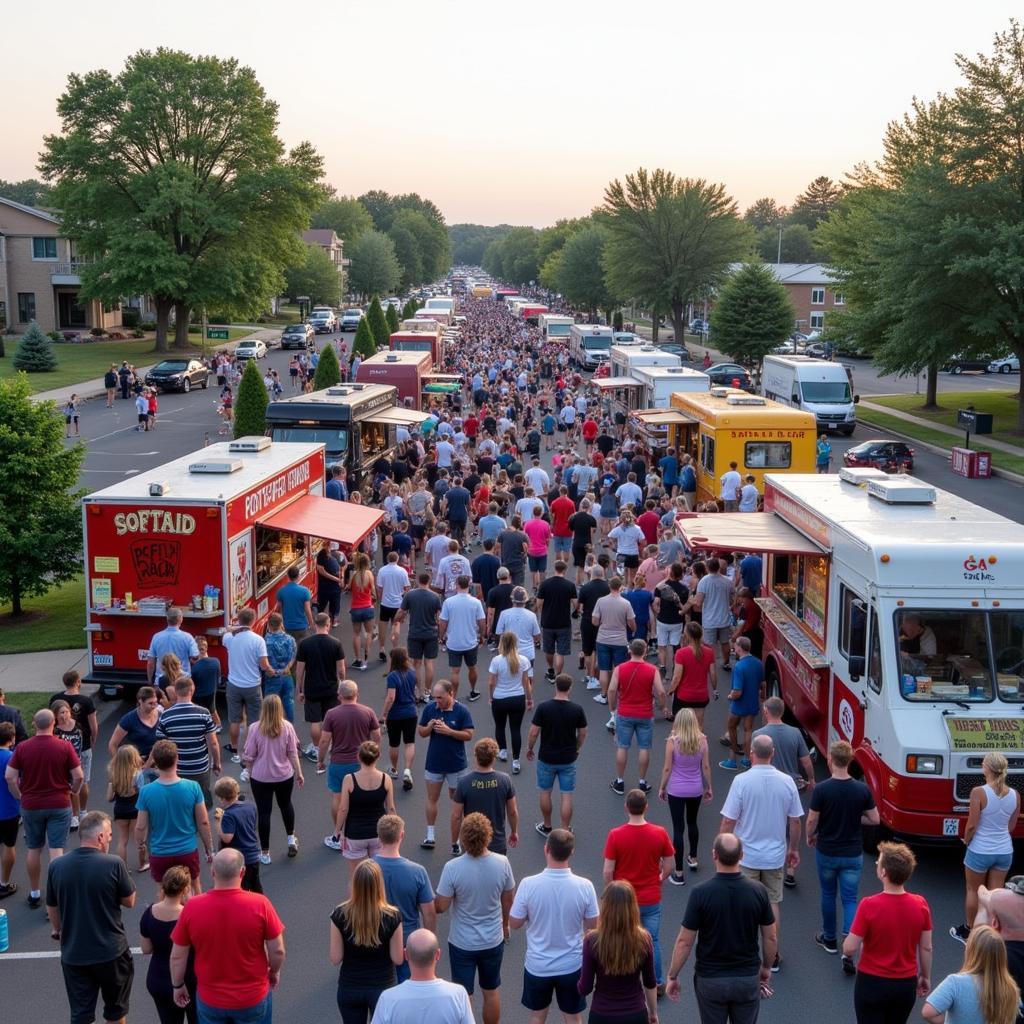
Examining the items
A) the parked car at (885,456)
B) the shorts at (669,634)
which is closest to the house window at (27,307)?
the parked car at (885,456)

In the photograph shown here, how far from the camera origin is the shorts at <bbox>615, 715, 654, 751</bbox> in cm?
1138

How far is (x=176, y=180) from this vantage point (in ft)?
207

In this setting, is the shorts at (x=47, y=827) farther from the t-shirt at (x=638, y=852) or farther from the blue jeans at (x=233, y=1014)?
the t-shirt at (x=638, y=852)

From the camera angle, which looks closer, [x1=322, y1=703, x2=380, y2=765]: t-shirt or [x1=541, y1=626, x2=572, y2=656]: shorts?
[x1=322, y1=703, x2=380, y2=765]: t-shirt

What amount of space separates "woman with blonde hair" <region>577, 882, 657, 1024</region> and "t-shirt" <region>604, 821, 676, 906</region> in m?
1.20

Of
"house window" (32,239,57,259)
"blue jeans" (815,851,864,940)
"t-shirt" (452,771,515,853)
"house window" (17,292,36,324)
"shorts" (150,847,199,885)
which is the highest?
"house window" (32,239,57,259)

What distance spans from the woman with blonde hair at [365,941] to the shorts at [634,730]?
5.09 metres

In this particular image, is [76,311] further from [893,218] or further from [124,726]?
[124,726]

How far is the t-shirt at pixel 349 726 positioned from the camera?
399 inches

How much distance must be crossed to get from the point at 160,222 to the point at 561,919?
63798mm

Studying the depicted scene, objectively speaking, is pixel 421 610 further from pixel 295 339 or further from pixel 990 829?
pixel 295 339

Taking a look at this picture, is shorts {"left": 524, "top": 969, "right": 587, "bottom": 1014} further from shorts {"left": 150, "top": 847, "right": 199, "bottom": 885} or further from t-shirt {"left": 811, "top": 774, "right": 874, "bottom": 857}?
shorts {"left": 150, "top": 847, "right": 199, "bottom": 885}

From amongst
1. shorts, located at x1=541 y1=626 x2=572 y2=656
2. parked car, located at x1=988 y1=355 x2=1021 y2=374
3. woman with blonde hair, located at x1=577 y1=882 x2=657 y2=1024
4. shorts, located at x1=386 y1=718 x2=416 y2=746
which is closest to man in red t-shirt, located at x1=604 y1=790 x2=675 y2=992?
woman with blonde hair, located at x1=577 y1=882 x2=657 y2=1024

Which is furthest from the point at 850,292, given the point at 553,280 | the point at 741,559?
the point at 553,280
